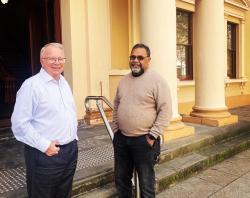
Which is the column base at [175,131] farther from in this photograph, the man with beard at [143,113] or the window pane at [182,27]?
the window pane at [182,27]

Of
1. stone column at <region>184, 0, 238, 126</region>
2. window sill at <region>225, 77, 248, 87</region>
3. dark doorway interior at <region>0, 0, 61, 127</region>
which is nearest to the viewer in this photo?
dark doorway interior at <region>0, 0, 61, 127</region>

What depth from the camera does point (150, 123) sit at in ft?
10.9

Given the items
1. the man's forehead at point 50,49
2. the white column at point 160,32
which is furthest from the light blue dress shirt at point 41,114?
the white column at point 160,32

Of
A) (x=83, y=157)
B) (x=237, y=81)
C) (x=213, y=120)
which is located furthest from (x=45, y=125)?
(x=237, y=81)

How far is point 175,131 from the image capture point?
579 cm

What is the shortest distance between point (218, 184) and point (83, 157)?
1904 millimetres

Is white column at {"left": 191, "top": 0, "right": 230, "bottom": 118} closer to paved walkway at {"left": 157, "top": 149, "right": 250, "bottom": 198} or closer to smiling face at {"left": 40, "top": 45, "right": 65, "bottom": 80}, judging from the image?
paved walkway at {"left": 157, "top": 149, "right": 250, "bottom": 198}

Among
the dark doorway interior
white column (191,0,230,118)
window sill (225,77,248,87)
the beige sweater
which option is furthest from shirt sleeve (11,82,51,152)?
window sill (225,77,248,87)

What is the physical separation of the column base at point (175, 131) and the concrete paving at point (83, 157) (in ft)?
0.43

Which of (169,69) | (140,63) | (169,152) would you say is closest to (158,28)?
(169,69)

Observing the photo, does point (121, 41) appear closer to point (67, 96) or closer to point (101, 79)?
point (101, 79)

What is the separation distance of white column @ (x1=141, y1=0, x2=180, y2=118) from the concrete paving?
131 centimetres

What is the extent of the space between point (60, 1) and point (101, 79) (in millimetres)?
1775

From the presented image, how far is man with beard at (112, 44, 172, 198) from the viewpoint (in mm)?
3262
